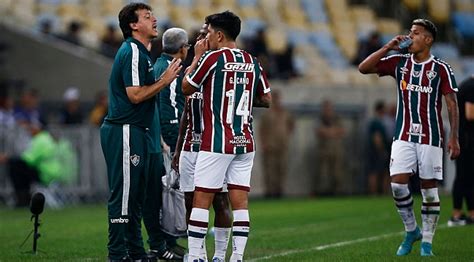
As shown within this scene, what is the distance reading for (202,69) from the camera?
432 inches

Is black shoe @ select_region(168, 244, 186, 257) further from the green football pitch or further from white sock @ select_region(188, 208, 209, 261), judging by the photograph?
white sock @ select_region(188, 208, 209, 261)

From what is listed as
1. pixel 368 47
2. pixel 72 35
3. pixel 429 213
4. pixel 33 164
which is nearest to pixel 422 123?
pixel 429 213

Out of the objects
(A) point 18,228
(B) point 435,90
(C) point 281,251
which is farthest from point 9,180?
(B) point 435,90

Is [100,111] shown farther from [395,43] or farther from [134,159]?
[134,159]

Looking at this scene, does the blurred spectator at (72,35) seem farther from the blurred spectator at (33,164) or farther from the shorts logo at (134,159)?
the shorts logo at (134,159)

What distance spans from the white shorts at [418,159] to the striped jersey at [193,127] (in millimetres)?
2433

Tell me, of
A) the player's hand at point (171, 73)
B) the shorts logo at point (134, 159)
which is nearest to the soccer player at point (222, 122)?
the player's hand at point (171, 73)

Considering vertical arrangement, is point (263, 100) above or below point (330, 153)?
above

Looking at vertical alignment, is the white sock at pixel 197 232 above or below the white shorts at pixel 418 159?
below

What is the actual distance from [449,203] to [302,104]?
6.35m

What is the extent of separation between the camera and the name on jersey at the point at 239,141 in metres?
11.0

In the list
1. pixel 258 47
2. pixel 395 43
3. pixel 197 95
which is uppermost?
pixel 258 47

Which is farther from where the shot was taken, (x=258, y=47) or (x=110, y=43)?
(x=258, y=47)

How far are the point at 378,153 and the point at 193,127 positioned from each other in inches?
642
